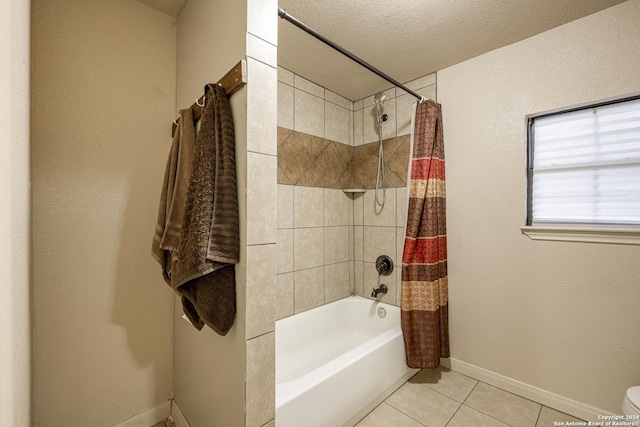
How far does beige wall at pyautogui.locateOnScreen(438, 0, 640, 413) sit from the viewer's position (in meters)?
1.40

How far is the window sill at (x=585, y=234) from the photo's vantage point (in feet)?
4.46

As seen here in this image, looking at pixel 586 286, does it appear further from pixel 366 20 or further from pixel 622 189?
pixel 366 20

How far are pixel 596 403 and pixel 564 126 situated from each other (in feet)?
5.27

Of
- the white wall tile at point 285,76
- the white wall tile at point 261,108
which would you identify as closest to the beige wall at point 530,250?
the white wall tile at point 285,76

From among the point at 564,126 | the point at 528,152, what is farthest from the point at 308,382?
the point at 564,126

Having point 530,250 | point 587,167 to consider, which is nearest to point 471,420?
point 530,250

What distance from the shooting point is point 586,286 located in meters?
1.49

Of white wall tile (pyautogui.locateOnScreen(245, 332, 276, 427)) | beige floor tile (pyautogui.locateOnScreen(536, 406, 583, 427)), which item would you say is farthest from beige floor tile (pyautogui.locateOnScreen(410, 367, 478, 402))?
white wall tile (pyautogui.locateOnScreen(245, 332, 276, 427))

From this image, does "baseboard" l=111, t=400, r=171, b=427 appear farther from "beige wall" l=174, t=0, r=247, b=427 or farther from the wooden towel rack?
the wooden towel rack

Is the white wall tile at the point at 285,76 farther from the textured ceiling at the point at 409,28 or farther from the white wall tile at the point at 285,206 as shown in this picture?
the white wall tile at the point at 285,206

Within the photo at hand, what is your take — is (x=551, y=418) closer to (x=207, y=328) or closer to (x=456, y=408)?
(x=456, y=408)

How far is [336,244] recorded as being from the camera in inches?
97.1

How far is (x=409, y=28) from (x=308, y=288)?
1.98 m

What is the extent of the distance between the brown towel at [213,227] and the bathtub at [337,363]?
56cm
